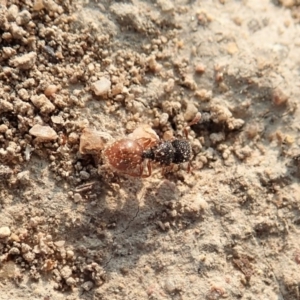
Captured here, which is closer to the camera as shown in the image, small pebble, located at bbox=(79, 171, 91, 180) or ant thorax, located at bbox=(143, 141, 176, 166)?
small pebble, located at bbox=(79, 171, 91, 180)

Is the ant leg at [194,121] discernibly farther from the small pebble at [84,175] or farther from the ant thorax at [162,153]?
the small pebble at [84,175]

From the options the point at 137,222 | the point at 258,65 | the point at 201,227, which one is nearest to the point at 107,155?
the point at 137,222

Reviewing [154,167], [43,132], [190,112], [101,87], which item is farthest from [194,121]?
[43,132]

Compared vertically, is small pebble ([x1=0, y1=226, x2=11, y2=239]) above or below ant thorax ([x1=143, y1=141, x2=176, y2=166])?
below

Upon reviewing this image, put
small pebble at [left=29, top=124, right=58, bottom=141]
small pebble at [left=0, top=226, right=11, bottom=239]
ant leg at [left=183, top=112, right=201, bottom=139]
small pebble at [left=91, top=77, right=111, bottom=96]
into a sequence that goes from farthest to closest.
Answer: ant leg at [left=183, top=112, right=201, bottom=139] < small pebble at [left=91, top=77, right=111, bottom=96] < small pebble at [left=29, top=124, right=58, bottom=141] < small pebble at [left=0, top=226, right=11, bottom=239]

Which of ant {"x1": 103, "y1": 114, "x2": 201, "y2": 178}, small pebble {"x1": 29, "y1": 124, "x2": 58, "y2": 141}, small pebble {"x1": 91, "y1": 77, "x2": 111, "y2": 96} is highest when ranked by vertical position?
small pebble {"x1": 91, "y1": 77, "x2": 111, "y2": 96}

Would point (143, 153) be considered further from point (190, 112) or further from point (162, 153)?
point (190, 112)

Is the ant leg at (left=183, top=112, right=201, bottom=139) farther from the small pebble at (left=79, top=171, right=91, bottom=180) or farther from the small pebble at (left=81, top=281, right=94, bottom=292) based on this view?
the small pebble at (left=81, top=281, right=94, bottom=292)

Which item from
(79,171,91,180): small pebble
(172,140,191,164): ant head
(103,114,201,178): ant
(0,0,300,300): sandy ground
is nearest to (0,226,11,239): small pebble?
(0,0,300,300): sandy ground

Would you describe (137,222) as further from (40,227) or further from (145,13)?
(145,13)
